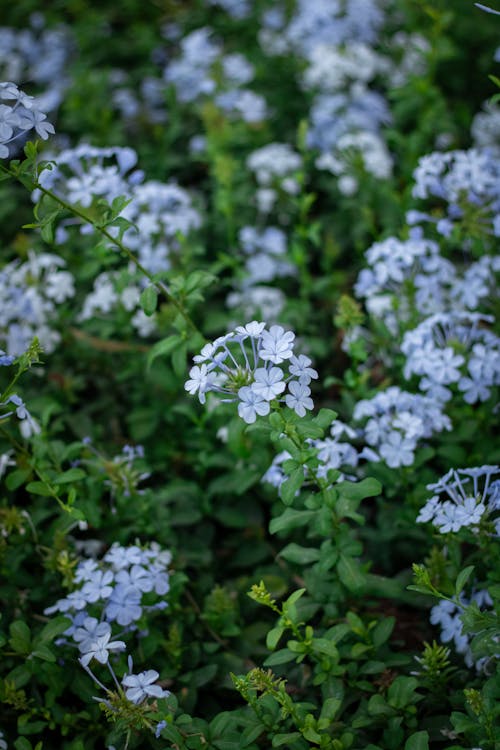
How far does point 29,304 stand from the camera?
3.35 m

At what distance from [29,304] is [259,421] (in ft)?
5.43

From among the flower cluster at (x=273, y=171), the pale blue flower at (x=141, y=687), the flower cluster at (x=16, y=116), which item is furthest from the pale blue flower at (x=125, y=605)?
the flower cluster at (x=273, y=171)

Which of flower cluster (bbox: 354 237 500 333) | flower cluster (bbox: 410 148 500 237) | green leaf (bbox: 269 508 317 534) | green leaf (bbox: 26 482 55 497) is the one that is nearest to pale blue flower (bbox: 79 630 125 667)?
green leaf (bbox: 26 482 55 497)

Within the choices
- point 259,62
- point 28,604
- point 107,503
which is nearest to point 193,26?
point 259,62

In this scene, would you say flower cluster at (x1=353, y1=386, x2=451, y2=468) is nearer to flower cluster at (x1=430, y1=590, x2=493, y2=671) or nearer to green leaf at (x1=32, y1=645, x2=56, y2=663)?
flower cluster at (x1=430, y1=590, x2=493, y2=671)

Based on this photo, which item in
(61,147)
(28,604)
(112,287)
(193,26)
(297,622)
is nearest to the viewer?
(297,622)

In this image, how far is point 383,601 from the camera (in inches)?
111

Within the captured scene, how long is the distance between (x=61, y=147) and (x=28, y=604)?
3.03 meters

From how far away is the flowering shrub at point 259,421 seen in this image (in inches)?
87.0

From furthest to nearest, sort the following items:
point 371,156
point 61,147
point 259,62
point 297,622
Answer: point 259,62, point 61,147, point 371,156, point 297,622

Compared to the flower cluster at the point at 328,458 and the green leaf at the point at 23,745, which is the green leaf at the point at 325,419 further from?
the green leaf at the point at 23,745

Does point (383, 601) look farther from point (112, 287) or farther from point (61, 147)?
point (61, 147)

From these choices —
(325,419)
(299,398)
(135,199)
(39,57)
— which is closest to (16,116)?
(299,398)

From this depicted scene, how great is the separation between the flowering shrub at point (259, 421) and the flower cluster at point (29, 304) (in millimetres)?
15
